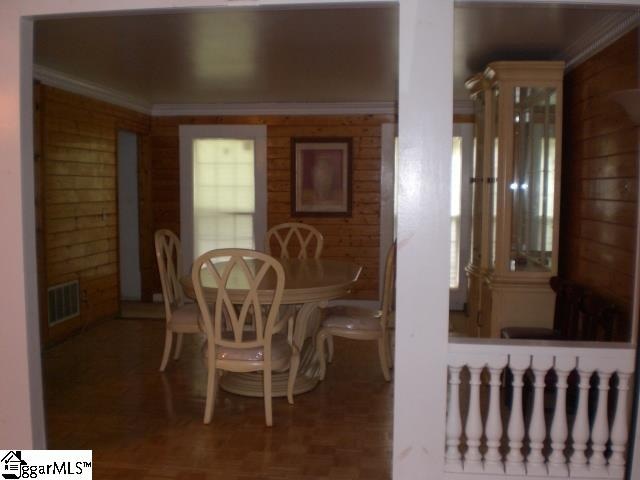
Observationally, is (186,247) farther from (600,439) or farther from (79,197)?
(600,439)

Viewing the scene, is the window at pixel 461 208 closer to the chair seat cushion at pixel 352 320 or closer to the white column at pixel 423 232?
the chair seat cushion at pixel 352 320

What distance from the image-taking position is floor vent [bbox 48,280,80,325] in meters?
4.71

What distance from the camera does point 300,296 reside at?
128 inches

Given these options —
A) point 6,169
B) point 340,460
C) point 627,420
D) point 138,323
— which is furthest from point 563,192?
point 138,323

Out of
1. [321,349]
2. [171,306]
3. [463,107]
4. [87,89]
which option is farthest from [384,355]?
[87,89]

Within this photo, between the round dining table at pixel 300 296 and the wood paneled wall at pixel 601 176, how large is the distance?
136 cm

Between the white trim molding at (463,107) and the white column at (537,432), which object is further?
the white trim molding at (463,107)

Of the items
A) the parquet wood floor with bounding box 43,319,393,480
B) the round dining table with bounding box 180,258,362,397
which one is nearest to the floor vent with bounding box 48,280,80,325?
the parquet wood floor with bounding box 43,319,393,480

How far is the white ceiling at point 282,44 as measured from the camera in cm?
312

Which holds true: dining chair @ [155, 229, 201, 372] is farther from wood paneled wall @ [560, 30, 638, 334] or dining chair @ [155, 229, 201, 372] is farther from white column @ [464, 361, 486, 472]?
wood paneled wall @ [560, 30, 638, 334]

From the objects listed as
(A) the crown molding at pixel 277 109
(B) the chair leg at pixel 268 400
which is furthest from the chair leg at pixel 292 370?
(A) the crown molding at pixel 277 109

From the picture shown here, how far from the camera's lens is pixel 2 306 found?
2.36 metres

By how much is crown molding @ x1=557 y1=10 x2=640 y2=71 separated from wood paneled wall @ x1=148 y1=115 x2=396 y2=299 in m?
2.47

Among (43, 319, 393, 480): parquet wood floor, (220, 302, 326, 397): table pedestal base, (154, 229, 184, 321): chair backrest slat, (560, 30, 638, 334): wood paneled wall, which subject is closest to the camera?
(43, 319, 393, 480): parquet wood floor
